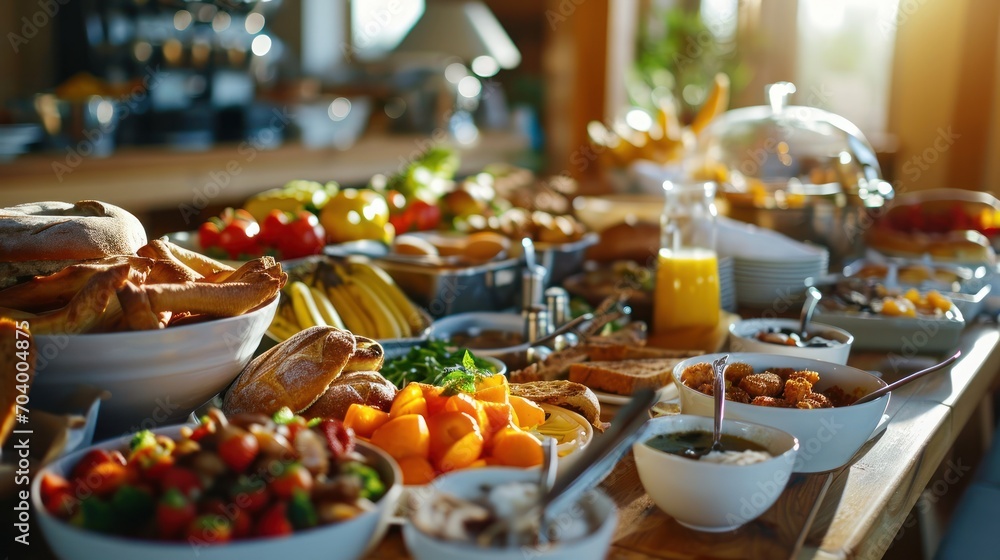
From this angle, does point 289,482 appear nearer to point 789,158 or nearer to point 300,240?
point 300,240

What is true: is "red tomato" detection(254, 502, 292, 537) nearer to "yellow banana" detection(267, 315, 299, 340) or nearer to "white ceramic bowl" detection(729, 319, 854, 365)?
"yellow banana" detection(267, 315, 299, 340)

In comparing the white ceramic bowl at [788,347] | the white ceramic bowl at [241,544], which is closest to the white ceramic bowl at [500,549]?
the white ceramic bowl at [241,544]

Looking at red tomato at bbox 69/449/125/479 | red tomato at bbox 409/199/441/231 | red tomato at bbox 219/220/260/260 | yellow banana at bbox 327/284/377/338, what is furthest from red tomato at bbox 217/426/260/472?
red tomato at bbox 409/199/441/231

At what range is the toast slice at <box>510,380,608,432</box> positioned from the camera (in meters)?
1.31

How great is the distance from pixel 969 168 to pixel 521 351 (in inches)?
207

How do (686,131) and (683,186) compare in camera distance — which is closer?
(683,186)

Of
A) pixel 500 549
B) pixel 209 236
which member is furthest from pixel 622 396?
pixel 209 236

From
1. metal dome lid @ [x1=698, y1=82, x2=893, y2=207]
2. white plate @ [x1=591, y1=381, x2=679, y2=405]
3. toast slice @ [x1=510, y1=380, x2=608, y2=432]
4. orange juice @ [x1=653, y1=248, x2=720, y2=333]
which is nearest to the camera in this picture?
toast slice @ [x1=510, y1=380, x2=608, y2=432]

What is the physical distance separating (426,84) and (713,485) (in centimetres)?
577

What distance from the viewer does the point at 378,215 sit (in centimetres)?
221

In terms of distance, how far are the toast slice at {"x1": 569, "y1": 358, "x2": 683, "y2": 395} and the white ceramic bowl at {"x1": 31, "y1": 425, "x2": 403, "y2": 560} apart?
705 mm

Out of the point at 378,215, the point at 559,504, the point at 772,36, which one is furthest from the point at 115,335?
the point at 772,36

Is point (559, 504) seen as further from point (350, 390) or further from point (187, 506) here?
point (350, 390)

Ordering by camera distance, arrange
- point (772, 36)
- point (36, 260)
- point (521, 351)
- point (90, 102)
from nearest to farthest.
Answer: point (36, 260) < point (521, 351) < point (90, 102) < point (772, 36)
